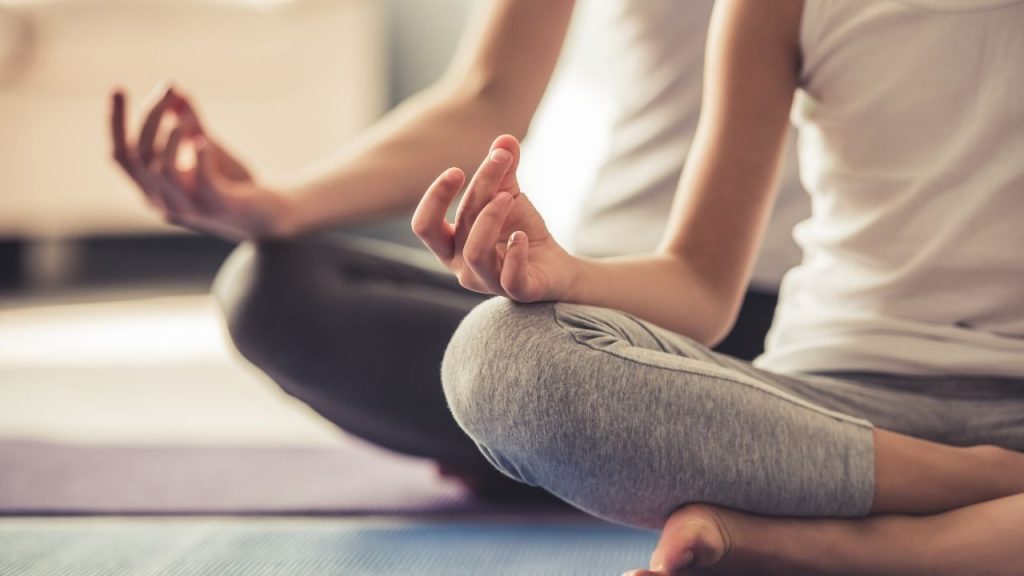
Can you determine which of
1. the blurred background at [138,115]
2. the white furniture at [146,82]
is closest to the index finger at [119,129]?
the blurred background at [138,115]

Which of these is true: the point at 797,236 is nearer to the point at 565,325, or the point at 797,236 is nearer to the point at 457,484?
the point at 565,325

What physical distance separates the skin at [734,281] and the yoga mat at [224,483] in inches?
14.0

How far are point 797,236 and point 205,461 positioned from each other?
66cm

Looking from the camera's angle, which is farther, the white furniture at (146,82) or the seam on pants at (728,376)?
the white furniture at (146,82)

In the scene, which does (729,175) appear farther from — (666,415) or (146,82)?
(146,82)

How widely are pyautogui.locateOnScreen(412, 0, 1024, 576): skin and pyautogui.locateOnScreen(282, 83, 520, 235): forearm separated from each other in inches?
10.3

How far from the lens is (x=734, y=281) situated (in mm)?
744

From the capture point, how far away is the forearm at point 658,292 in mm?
679

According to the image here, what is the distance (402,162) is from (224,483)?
35 centimetres

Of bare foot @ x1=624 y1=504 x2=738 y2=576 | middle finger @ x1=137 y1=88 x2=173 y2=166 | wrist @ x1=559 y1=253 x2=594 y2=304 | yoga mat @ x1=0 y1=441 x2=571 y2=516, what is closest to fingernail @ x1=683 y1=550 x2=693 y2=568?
bare foot @ x1=624 y1=504 x2=738 y2=576

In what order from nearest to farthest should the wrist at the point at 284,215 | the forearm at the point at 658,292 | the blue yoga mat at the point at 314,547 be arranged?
the forearm at the point at 658,292, the blue yoga mat at the point at 314,547, the wrist at the point at 284,215

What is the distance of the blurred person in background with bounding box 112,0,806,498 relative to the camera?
37.9 inches

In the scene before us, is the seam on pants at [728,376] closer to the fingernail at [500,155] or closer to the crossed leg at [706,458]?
the crossed leg at [706,458]

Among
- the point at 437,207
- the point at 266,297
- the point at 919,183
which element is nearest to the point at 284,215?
the point at 266,297
